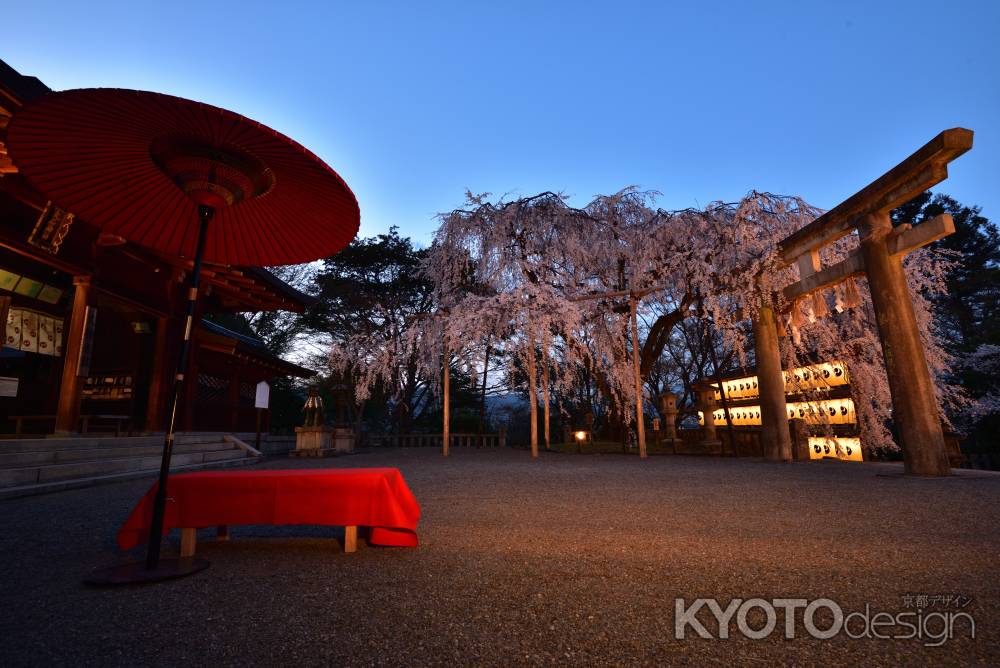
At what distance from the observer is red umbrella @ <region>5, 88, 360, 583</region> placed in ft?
7.98

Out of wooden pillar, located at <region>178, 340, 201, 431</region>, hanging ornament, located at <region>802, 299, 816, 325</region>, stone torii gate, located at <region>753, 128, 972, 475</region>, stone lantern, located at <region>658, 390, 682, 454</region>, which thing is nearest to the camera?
stone torii gate, located at <region>753, 128, 972, 475</region>

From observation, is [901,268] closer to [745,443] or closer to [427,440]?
[745,443]

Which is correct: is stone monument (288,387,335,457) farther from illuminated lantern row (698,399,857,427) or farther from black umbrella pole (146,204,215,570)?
illuminated lantern row (698,399,857,427)

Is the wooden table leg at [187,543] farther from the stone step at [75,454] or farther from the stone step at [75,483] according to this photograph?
A: the stone step at [75,454]

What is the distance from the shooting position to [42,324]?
10.5 meters

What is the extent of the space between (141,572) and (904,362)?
30.0 feet

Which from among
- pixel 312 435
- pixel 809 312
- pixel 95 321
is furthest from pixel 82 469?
pixel 809 312

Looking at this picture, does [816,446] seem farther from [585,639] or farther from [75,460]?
[75,460]

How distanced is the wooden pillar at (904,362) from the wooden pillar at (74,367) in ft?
44.4

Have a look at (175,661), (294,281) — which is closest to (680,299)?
(175,661)

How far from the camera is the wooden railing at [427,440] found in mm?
18234

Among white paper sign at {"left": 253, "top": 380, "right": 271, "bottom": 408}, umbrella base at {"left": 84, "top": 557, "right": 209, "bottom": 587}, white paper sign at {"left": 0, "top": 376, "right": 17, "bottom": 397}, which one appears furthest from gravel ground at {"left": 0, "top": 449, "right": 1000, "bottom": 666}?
white paper sign at {"left": 253, "top": 380, "right": 271, "bottom": 408}

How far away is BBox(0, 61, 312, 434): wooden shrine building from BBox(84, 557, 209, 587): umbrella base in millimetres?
5982

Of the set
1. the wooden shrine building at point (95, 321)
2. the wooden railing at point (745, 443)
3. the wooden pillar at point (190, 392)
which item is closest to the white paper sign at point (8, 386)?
the wooden shrine building at point (95, 321)
